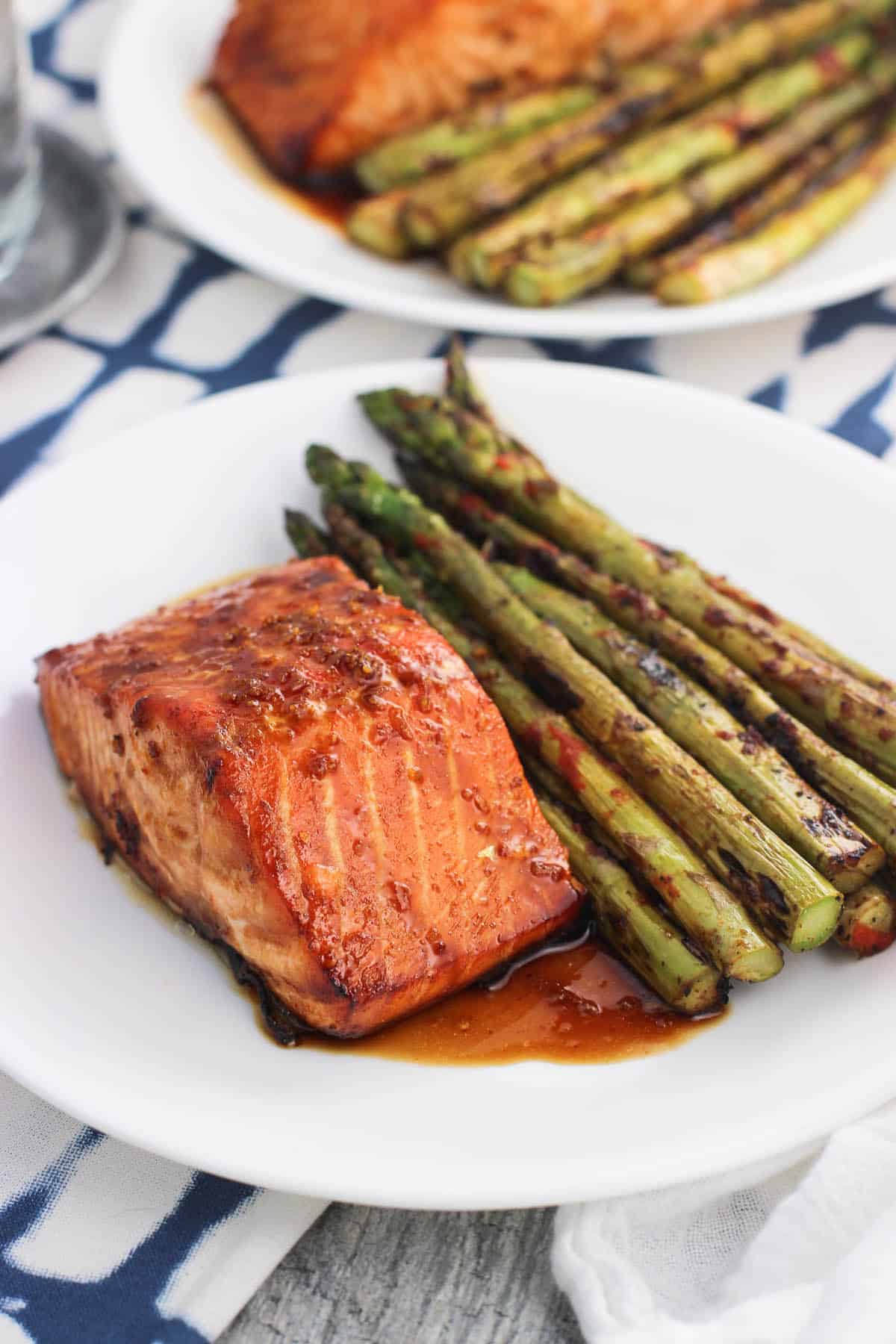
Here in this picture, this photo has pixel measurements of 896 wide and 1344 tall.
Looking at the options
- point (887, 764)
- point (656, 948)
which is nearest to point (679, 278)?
point (887, 764)

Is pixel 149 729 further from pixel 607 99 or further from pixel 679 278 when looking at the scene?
pixel 607 99

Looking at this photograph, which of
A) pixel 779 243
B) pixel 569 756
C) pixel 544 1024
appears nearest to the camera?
pixel 544 1024

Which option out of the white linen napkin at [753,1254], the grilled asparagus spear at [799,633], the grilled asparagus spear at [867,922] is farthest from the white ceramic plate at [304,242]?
the white linen napkin at [753,1254]

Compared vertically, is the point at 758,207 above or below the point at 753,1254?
above

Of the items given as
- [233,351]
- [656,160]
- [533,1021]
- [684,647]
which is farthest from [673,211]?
[533,1021]

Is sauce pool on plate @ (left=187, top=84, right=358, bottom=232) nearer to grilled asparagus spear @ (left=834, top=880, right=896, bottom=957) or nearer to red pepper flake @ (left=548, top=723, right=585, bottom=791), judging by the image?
red pepper flake @ (left=548, top=723, right=585, bottom=791)

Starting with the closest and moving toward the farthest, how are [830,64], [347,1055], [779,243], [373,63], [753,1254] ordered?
[753,1254], [347,1055], [779,243], [373,63], [830,64]

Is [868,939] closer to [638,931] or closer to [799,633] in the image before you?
[638,931]

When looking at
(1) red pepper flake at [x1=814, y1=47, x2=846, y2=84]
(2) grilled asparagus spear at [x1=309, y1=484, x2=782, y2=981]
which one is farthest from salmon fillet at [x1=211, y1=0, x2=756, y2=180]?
(2) grilled asparagus spear at [x1=309, y1=484, x2=782, y2=981]
